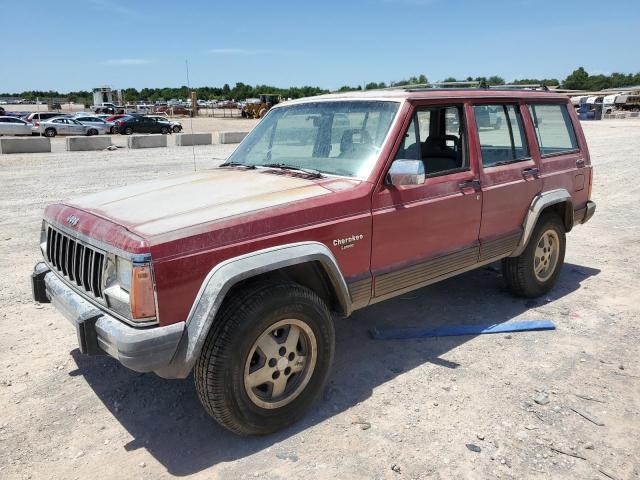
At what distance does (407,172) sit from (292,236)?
35.4 inches

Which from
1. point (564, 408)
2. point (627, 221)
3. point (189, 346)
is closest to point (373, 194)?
point (189, 346)

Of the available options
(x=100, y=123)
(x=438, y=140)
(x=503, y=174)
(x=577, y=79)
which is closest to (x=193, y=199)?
(x=438, y=140)

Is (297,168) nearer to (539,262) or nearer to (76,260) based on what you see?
(76,260)

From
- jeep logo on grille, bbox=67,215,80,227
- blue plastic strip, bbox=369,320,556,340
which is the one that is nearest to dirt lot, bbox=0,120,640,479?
blue plastic strip, bbox=369,320,556,340

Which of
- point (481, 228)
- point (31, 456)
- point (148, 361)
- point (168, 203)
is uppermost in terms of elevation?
point (168, 203)

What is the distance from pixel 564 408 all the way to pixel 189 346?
2.44m

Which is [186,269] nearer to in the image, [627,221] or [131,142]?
[627,221]

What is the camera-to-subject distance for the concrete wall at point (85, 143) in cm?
2161

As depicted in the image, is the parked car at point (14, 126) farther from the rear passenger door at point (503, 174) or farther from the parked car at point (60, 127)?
the rear passenger door at point (503, 174)

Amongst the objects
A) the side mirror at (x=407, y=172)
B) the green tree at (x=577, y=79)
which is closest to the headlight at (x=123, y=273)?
the side mirror at (x=407, y=172)

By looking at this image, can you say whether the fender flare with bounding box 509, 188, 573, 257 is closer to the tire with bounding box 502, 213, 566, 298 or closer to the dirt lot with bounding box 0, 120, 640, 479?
the tire with bounding box 502, 213, 566, 298

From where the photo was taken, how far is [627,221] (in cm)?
873

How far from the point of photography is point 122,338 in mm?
2652

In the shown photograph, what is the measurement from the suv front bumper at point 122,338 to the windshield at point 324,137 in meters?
1.68
